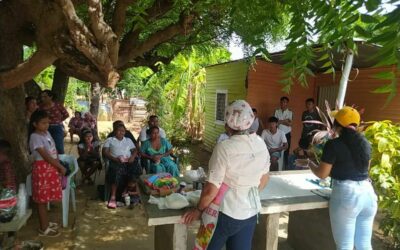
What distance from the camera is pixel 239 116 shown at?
2.43 meters

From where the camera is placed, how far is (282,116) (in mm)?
7984

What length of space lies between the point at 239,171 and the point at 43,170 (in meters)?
3.15

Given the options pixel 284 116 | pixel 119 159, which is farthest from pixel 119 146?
pixel 284 116

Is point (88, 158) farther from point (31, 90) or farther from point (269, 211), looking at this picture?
point (269, 211)

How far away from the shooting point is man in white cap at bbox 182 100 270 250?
7.84 ft

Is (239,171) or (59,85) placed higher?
(59,85)

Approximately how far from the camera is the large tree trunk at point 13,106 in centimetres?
364

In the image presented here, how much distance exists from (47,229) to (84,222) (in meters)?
0.67

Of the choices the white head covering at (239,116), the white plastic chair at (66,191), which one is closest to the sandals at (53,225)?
the white plastic chair at (66,191)

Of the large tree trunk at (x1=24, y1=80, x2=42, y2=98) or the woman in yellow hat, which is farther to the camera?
the large tree trunk at (x1=24, y1=80, x2=42, y2=98)

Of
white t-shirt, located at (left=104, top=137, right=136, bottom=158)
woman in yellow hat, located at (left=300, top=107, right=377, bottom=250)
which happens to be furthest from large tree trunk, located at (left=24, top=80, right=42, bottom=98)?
woman in yellow hat, located at (left=300, top=107, right=377, bottom=250)

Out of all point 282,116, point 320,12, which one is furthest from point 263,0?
point 282,116

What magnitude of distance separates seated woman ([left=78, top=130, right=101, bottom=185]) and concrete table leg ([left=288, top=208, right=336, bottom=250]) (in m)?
4.27

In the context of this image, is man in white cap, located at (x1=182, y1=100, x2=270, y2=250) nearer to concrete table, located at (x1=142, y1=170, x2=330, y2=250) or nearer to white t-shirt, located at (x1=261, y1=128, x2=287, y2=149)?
concrete table, located at (x1=142, y1=170, x2=330, y2=250)
